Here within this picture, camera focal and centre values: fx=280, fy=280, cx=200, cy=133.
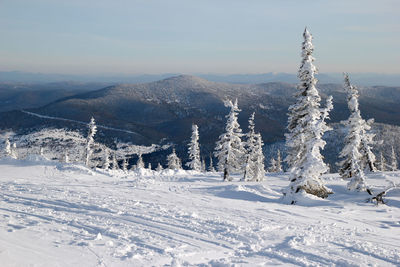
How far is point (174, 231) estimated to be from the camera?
9.84 m

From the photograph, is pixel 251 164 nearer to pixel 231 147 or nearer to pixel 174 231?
pixel 231 147

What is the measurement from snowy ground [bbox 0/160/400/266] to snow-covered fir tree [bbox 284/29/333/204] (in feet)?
8.95

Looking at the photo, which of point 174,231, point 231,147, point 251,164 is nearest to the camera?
point 174,231

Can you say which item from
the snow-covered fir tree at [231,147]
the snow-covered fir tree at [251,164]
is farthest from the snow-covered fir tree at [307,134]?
the snow-covered fir tree at [251,164]

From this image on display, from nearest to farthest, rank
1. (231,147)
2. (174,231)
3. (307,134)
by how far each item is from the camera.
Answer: (174,231) → (307,134) → (231,147)

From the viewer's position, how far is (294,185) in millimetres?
19219

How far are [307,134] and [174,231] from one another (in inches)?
542

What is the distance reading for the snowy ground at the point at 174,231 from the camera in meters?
7.80

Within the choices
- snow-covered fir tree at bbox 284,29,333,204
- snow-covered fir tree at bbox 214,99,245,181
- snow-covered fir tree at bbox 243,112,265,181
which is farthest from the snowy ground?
snow-covered fir tree at bbox 243,112,265,181

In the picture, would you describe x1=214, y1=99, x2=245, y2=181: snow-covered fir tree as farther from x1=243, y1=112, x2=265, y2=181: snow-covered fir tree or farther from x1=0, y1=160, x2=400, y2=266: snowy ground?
x1=0, y1=160, x2=400, y2=266: snowy ground

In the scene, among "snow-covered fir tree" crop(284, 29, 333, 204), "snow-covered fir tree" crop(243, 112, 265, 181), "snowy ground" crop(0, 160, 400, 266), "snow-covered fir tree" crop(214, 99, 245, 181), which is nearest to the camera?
"snowy ground" crop(0, 160, 400, 266)

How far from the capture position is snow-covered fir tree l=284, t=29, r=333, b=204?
18828 millimetres

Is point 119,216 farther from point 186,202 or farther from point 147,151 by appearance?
point 147,151

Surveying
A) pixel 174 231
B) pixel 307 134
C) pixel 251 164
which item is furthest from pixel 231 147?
pixel 174 231
